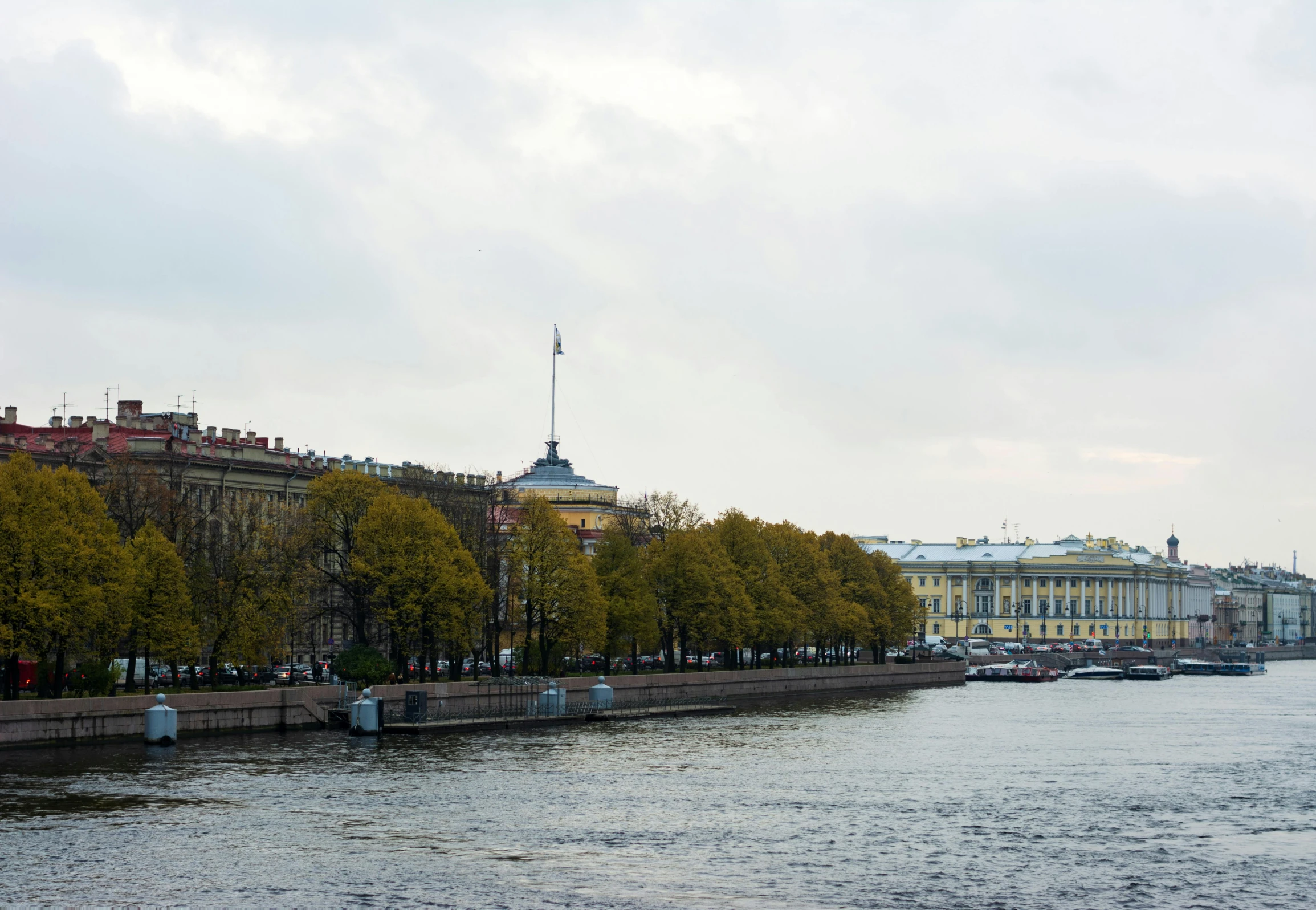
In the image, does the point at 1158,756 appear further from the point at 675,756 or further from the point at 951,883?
the point at 951,883

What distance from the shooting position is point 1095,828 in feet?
153

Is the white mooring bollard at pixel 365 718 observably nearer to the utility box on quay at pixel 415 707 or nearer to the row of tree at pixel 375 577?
the utility box on quay at pixel 415 707

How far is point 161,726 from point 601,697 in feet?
82.3

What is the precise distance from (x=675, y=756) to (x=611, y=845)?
19548 millimetres

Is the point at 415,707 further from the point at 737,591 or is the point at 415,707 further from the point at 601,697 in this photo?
the point at 737,591

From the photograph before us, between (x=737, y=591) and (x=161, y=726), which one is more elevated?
(x=737, y=591)

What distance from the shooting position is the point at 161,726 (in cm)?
5912

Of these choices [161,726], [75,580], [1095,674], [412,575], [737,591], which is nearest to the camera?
[161,726]

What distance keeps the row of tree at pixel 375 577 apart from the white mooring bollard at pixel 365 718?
5339mm

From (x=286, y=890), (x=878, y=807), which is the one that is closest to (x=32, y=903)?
(x=286, y=890)

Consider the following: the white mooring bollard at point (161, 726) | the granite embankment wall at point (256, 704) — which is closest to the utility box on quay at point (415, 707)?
the granite embankment wall at point (256, 704)

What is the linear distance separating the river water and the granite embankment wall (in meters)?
1.33

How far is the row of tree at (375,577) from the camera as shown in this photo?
62.5 metres

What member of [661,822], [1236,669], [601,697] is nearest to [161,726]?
[661,822]
